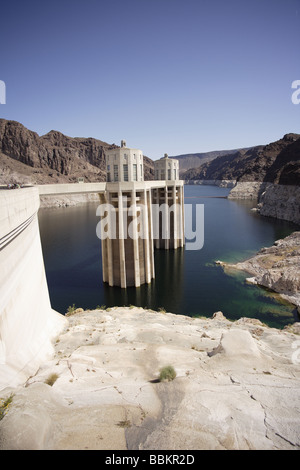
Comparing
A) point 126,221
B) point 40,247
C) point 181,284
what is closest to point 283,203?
point 181,284

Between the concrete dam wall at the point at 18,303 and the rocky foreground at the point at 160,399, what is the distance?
0.58 metres

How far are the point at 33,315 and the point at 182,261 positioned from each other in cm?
2482

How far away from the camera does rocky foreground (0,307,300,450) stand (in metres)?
5.53

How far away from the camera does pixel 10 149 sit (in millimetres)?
140125

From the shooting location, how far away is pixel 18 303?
9.88m

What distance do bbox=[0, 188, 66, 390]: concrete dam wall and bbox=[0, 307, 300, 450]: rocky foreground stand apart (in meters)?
0.58

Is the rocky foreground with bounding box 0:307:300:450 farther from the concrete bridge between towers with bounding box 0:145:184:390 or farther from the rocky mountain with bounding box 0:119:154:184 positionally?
the rocky mountain with bounding box 0:119:154:184

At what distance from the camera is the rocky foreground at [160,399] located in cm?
553

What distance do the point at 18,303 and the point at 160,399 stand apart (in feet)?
19.2

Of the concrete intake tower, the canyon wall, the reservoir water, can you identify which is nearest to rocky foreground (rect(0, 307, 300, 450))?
the reservoir water

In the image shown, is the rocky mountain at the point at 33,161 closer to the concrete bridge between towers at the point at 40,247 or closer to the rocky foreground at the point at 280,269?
the concrete bridge between towers at the point at 40,247

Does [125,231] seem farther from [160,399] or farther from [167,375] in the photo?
[160,399]
